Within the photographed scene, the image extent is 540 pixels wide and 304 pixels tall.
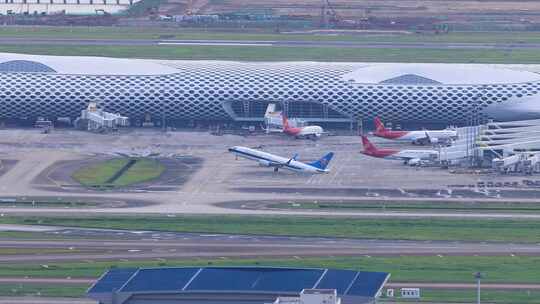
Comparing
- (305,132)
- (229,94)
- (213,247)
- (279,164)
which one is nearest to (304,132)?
(305,132)

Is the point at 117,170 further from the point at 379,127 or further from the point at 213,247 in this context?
the point at 213,247

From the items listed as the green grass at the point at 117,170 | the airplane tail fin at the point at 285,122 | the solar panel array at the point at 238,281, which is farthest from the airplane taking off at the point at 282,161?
the solar panel array at the point at 238,281

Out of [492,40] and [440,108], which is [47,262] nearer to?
[440,108]

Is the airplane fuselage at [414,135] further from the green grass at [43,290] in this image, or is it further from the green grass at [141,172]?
the green grass at [43,290]

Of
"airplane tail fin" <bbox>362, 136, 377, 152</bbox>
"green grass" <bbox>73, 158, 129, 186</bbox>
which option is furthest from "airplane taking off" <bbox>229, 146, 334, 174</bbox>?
"green grass" <bbox>73, 158, 129, 186</bbox>

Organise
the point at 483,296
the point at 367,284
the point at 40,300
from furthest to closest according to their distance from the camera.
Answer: the point at 483,296, the point at 40,300, the point at 367,284
